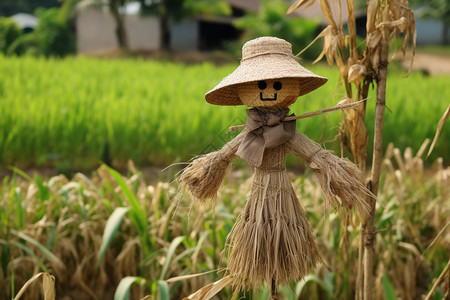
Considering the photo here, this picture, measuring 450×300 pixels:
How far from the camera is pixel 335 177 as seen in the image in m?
0.82

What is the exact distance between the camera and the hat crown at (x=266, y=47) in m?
0.88

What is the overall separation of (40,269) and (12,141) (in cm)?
155

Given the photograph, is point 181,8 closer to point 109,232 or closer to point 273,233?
point 109,232

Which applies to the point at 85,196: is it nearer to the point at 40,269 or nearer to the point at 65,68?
the point at 40,269

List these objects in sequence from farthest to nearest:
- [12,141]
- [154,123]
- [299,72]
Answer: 1. [154,123]
2. [12,141]
3. [299,72]

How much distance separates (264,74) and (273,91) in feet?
0.18

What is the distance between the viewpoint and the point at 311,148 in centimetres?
86

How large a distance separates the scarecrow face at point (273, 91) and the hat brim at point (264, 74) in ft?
0.07

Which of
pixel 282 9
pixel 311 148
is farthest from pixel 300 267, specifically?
pixel 282 9

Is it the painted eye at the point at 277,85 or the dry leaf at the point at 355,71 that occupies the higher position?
the dry leaf at the point at 355,71

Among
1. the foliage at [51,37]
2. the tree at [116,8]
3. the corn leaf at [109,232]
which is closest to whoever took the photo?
the corn leaf at [109,232]

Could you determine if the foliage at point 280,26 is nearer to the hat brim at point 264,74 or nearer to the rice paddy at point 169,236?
the rice paddy at point 169,236

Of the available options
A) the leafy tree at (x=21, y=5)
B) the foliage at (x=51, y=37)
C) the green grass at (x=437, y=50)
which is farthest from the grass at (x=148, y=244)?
the leafy tree at (x=21, y=5)

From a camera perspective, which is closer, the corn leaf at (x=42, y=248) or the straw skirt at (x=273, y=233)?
the straw skirt at (x=273, y=233)
